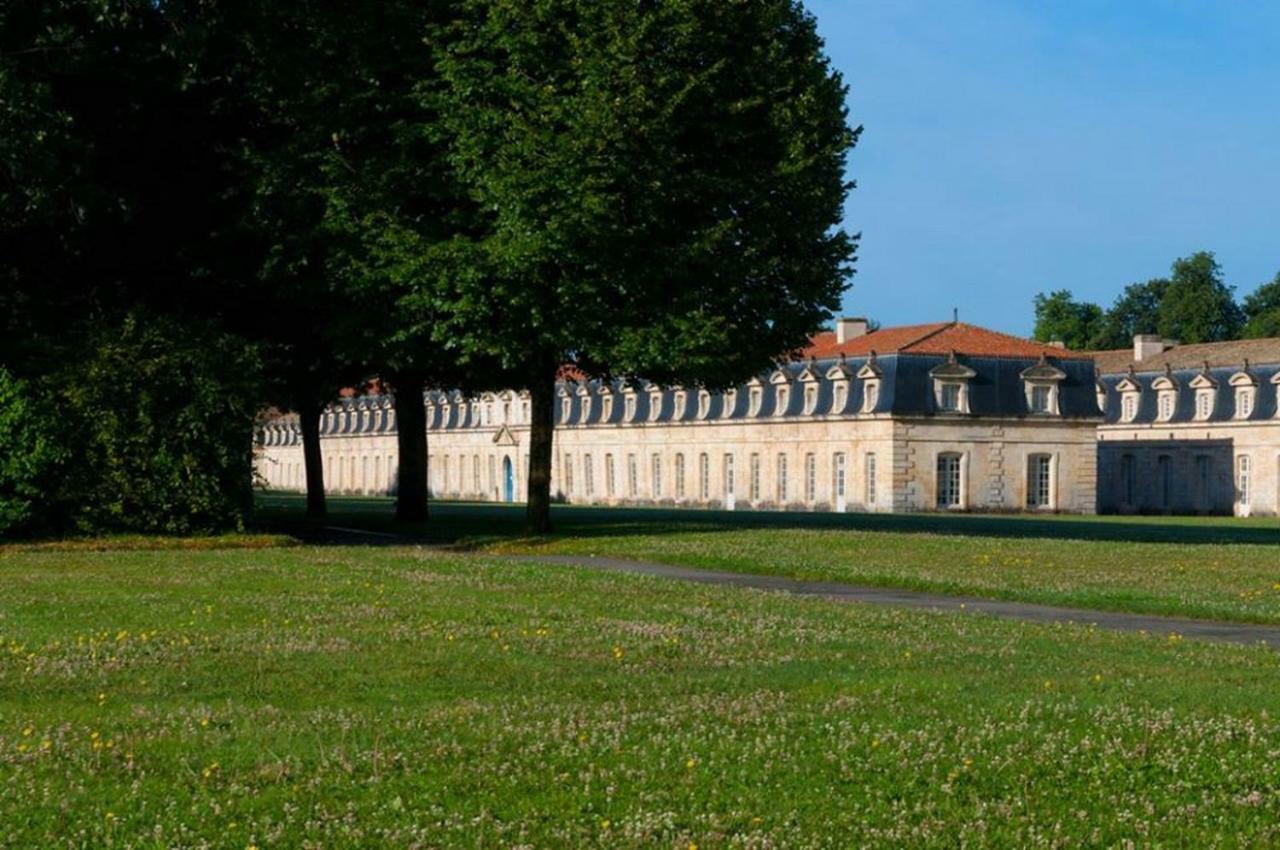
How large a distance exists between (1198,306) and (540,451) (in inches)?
4700

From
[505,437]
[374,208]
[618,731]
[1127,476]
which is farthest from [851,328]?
[618,731]

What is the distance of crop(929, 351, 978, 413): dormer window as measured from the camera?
297ft

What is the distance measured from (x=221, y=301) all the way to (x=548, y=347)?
8705 mm

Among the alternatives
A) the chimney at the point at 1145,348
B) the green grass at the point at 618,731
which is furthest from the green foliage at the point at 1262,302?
the green grass at the point at 618,731

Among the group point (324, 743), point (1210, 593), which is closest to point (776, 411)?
point (1210, 593)

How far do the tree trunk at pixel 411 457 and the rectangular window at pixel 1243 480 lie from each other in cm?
5833

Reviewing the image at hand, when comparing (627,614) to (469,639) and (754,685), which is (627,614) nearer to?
(469,639)

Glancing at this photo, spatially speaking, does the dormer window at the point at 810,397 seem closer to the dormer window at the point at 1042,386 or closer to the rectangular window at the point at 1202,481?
the dormer window at the point at 1042,386

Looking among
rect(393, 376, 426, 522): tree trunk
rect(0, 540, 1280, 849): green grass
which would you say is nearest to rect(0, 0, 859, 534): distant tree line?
rect(393, 376, 426, 522): tree trunk

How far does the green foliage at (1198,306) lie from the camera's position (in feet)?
488

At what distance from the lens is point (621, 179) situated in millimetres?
35562

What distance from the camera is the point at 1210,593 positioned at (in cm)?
2555

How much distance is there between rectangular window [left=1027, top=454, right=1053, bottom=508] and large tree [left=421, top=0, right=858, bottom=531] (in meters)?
55.7

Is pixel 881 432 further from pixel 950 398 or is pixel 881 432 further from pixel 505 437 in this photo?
pixel 505 437
